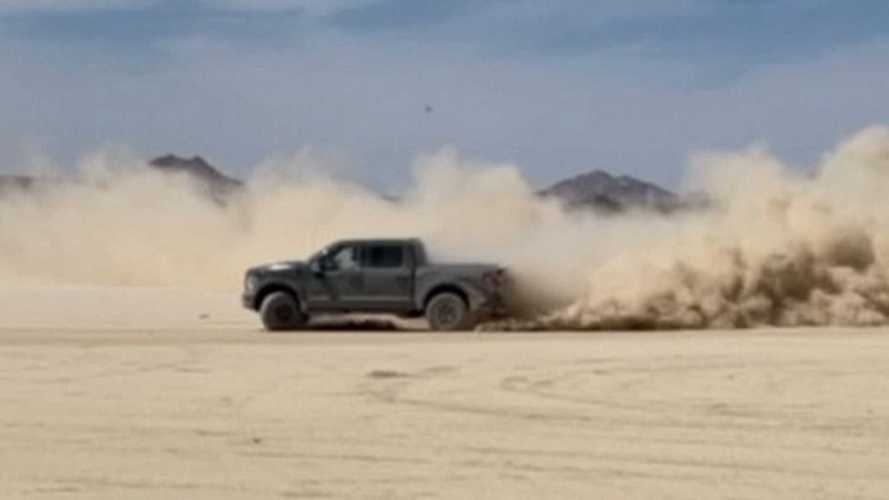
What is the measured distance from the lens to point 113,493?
1112 centimetres

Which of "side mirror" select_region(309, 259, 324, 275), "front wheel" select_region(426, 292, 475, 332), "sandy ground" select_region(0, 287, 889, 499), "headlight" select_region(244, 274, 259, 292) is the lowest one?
"sandy ground" select_region(0, 287, 889, 499)

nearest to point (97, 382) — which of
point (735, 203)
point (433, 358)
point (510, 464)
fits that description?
point (433, 358)

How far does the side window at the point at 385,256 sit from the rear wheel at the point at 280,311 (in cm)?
148

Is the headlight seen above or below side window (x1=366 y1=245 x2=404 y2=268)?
below

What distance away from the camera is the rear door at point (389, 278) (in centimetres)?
3005

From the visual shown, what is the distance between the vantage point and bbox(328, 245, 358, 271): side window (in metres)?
30.4

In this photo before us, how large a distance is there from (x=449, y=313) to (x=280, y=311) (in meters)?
2.95

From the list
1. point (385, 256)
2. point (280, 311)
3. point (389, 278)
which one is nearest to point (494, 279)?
point (389, 278)

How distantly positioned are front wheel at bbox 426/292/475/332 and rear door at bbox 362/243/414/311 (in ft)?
1.55

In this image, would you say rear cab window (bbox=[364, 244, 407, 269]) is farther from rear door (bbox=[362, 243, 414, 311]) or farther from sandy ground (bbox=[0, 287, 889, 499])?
sandy ground (bbox=[0, 287, 889, 499])

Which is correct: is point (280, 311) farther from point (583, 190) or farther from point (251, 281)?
point (583, 190)

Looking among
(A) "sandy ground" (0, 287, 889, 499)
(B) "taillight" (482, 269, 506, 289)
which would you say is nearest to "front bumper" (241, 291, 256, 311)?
(B) "taillight" (482, 269, 506, 289)

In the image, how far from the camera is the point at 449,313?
1172 inches

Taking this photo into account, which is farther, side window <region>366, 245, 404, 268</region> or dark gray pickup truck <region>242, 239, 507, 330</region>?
side window <region>366, 245, 404, 268</region>
